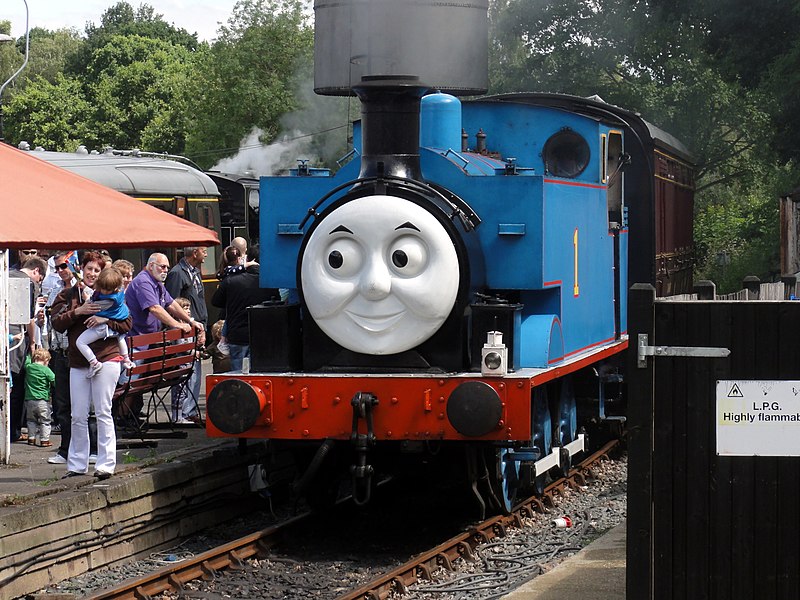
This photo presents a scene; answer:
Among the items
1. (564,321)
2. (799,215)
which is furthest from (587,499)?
(799,215)

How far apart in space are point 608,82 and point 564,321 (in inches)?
897

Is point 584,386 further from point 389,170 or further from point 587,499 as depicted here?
point 389,170

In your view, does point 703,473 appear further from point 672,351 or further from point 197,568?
point 197,568

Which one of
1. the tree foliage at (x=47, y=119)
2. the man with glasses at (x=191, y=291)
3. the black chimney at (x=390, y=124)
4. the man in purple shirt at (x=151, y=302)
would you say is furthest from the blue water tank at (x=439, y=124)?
the tree foliage at (x=47, y=119)

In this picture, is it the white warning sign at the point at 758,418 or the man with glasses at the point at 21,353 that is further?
the man with glasses at the point at 21,353

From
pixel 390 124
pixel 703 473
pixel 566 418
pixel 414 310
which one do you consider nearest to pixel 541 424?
pixel 566 418

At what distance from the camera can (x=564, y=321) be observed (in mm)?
8945

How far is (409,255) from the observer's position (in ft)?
25.7

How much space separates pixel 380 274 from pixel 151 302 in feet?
11.3

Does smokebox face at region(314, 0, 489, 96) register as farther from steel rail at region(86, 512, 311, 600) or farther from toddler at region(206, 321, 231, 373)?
steel rail at region(86, 512, 311, 600)

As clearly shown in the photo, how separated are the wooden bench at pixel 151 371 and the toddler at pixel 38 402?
0.58 m

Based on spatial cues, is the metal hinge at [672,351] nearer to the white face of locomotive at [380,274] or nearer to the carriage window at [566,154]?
the white face of locomotive at [380,274]

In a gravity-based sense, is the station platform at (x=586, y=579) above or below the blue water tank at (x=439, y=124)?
below

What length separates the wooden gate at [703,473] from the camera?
482 cm
